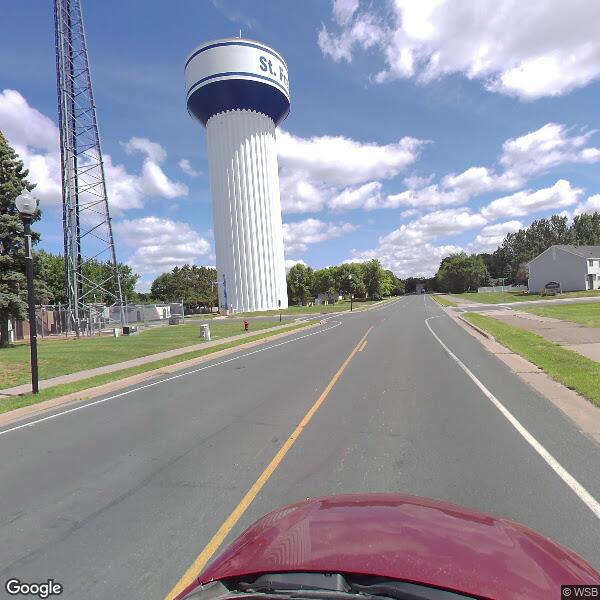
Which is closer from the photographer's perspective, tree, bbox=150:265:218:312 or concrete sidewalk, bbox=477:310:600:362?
concrete sidewalk, bbox=477:310:600:362

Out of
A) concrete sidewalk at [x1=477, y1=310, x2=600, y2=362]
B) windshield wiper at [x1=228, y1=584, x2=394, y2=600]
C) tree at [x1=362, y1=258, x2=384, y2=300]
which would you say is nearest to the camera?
windshield wiper at [x1=228, y1=584, x2=394, y2=600]

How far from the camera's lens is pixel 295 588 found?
2119 millimetres

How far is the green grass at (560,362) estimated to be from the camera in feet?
31.7

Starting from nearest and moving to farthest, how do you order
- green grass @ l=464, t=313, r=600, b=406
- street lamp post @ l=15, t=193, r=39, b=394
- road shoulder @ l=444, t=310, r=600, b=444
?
road shoulder @ l=444, t=310, r=600, b=444, green grass @ l=464, t=313, r=600, b=406, street lamp post @ l=15, t=193, r=39, b=394

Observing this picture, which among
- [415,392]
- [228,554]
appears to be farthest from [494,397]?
Answer: [228,554]

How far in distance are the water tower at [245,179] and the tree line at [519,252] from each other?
67001mm

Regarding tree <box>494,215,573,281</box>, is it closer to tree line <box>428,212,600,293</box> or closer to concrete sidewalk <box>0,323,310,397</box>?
tree line <box>428,212,600,293</box>

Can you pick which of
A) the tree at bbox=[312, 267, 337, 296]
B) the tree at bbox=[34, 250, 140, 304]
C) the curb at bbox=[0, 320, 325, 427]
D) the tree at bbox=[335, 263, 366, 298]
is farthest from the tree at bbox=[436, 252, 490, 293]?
the curb at bbox=[0, 320, 325, 427]

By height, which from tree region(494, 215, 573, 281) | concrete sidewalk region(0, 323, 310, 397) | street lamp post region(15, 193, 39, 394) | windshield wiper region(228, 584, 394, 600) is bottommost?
concrete sidewalk region(0, 323, 310, 397)

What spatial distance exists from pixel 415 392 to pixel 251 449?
460 centimetres
